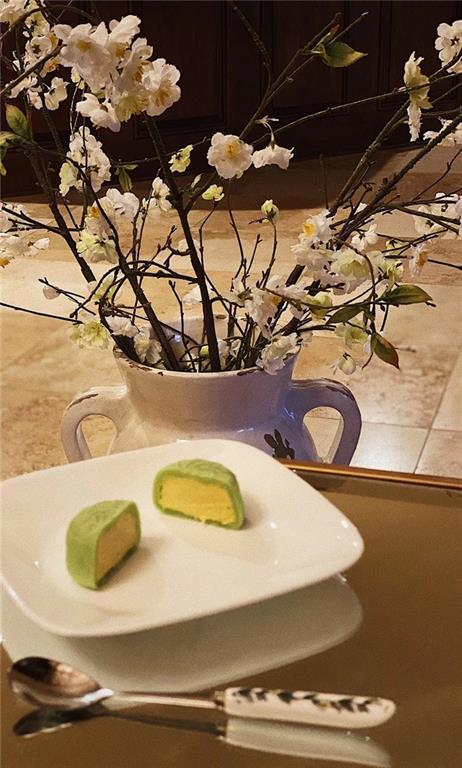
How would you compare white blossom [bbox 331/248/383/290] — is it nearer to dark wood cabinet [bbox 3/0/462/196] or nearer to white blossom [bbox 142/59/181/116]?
white blossom [bbox 142/59/181/116]

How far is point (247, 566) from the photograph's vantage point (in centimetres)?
59

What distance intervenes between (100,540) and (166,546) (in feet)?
0.18

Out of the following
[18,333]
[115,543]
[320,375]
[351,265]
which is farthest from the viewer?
[18,333]

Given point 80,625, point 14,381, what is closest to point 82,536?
point 80,625

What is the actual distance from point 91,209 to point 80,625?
1.15ft

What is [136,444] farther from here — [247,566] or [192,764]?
[192,764]

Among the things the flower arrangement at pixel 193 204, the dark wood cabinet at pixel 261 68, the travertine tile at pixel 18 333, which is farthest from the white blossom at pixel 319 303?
the dark wood cabinet at pixel 261 68

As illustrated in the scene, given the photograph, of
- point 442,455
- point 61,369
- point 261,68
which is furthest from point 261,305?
point 261,68

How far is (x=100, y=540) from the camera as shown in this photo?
0.58m

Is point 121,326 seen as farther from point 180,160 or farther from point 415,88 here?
point 415,88

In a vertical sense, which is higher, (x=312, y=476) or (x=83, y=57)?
(x=83, y=57)

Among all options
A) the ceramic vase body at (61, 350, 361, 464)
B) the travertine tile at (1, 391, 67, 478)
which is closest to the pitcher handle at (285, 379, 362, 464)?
the ceramic vase body at (61, 350, 361, 464)

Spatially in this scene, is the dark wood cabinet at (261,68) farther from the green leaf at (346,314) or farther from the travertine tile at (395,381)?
the green leaf at (346,314)

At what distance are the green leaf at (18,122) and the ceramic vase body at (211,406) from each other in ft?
0.62
